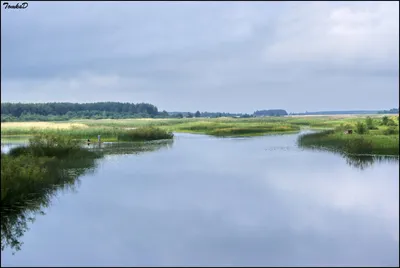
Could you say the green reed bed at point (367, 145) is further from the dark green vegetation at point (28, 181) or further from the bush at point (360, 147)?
the dark green vegetation at point (28, 181)

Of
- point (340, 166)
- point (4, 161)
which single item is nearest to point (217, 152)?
point (340, 166)

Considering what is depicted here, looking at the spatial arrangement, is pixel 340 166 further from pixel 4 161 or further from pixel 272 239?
pixel 4 161

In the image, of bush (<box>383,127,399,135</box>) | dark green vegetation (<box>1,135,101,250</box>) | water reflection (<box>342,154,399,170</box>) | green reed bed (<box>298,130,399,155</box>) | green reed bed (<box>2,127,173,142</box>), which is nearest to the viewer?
dark green vegetation (<box>1,135,101,250</box>)

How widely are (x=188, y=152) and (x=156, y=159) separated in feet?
21.7

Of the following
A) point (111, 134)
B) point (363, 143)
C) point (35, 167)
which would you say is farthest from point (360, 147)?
point (111, 134)

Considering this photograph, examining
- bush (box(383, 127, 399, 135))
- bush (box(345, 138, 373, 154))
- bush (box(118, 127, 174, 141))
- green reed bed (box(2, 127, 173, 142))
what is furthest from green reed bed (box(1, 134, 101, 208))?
bush (box(383, 127, 399, 135))

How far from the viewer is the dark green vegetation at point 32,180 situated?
1484cm

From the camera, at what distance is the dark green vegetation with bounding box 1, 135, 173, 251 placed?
14.8 m

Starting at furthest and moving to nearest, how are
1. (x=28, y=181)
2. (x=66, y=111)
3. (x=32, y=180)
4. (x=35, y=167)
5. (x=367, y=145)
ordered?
(x=66, y=111) → (x=367, y=145) → (x=35, y=167) → (x=32, y=180) → (x=28, y=181)

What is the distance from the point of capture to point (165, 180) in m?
24.8

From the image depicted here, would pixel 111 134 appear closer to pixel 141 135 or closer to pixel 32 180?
pixel 141 135

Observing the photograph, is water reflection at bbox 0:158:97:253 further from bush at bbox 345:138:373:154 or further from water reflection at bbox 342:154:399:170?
bush at bbox 345:138:373:154

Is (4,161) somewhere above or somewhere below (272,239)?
above

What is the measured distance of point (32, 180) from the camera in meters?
18.4
